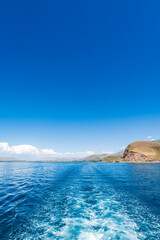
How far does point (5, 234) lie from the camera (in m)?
8.08

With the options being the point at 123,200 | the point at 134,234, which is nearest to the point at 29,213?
the point at 134,234

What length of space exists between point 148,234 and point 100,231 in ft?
10.8

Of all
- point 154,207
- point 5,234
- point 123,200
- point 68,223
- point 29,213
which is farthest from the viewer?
point 123,200

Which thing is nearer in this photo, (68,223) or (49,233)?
(49,233)

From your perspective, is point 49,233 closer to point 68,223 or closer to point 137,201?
point 68,223

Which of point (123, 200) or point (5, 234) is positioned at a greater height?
point (5, 234)

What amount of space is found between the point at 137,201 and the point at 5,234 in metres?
14.1

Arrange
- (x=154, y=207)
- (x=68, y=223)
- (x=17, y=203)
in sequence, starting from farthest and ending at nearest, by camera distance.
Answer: (x=17, y=203) → (x=154, y=207) → (x=68, y=223)

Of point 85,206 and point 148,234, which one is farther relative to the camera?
point 85,206

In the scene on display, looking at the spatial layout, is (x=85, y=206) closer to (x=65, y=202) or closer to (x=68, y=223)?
(x=65, y=202)

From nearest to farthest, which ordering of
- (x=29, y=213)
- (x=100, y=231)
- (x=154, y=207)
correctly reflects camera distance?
→ (x=100, y=231) < (x=29, y=213) < (x=154, y=207)

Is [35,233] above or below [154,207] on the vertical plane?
above

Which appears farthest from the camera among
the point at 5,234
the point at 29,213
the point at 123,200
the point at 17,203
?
the point at 123,200

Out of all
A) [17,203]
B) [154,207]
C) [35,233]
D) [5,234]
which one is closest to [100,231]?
[35,233]
